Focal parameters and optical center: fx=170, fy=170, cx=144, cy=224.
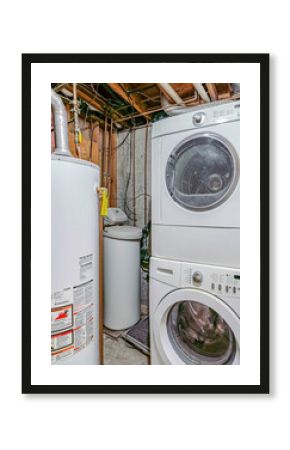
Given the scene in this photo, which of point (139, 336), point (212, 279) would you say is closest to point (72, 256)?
point (212, 279)

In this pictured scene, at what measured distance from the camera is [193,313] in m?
0.89

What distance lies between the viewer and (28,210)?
49 cm

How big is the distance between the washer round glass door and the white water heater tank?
14.2 inches

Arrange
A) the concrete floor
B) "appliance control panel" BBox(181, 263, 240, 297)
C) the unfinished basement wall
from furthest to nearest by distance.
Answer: the unfinished basement wall < the concrete floor < "appliance control panel" BBox(181, 263, 240, 297)

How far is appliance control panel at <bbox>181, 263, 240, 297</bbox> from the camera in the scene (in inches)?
27.0

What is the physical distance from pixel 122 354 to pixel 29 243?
96 centimetres

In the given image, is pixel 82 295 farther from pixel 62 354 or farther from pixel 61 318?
pixel 62 354

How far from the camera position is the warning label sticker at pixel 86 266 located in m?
0.65

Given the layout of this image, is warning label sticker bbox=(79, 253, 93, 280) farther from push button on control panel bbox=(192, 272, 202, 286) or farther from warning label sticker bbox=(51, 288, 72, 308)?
push button on control panel bbox=(192, 272, 202, 286)

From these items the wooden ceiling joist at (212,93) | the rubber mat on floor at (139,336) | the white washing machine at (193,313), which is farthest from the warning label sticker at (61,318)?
the wooden ceiling joist at (212,93)

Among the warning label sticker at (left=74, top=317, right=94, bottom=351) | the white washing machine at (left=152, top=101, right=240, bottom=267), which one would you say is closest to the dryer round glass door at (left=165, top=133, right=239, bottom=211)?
the white washing machine at (left=152, top=101, right=240, bottom=267)
